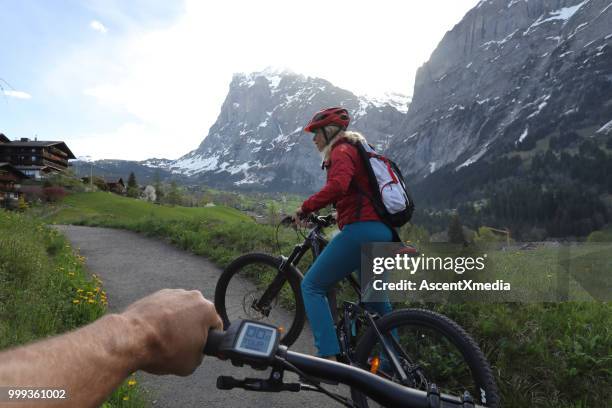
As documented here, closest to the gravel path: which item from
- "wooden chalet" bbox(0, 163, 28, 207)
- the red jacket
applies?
the red jacket

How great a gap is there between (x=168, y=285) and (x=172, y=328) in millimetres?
8375

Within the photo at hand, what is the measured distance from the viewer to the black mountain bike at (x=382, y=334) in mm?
3395

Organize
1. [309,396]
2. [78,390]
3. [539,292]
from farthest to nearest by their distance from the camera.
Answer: [539,292] → [309,396] → [78,390]

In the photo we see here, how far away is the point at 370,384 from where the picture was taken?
1375mm

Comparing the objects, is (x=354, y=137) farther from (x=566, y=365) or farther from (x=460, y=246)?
(x=460, y=246)

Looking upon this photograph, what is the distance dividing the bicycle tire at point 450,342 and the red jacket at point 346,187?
1017mm

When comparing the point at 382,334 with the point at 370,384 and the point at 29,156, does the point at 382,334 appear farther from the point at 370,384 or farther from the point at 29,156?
the point at 29,156

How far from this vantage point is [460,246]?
7.86 metres

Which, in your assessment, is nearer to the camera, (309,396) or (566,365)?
(566,365)

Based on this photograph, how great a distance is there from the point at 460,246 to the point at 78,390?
773 cm

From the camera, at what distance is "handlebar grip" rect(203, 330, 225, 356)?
1456 millimetres

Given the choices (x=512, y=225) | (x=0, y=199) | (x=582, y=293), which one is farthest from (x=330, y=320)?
(x=512, y=225)

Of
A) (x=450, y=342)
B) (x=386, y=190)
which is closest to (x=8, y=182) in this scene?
(x=386, y=190)

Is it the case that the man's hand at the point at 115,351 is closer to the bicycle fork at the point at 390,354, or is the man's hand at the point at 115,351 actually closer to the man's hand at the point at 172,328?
the man's hand at the point at 172,328
